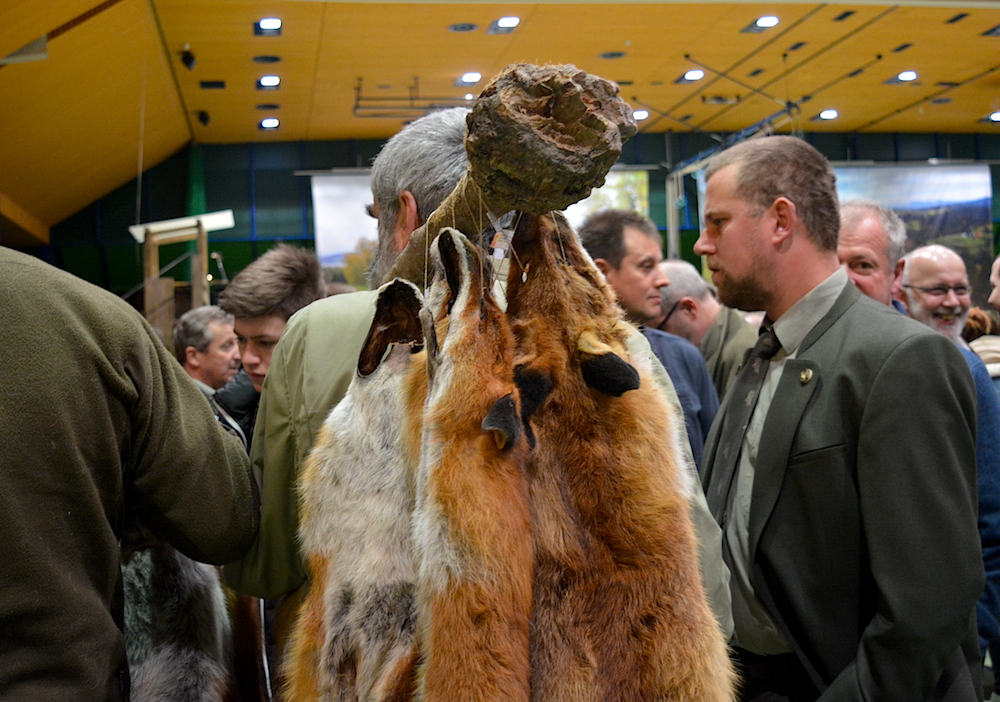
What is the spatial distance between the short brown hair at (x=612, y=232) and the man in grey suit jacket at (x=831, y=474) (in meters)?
1.65

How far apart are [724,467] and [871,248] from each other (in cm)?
146

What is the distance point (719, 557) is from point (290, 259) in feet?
6.68

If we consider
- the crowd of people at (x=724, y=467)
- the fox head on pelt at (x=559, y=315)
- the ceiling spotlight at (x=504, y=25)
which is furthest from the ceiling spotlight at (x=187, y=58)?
the fox head on pelt at (x=559, y=315)

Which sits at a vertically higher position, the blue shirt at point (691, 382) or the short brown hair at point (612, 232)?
the short brown hair at point (612, 232)

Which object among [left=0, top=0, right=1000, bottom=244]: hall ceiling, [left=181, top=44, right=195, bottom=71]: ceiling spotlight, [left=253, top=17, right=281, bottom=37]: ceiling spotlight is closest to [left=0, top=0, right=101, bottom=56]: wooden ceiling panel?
[left=0, top=0, right=1000, bottom=244]: hall ceiling

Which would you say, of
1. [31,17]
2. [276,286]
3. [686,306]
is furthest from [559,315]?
[31,17]

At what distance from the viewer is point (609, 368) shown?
3.79 feet

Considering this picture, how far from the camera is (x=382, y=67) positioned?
1175 centimetres

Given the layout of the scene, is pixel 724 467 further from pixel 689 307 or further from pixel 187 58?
pixel 187 58

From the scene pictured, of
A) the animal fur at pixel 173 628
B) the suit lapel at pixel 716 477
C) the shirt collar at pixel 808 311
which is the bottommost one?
the animal fur at pixel 173 628

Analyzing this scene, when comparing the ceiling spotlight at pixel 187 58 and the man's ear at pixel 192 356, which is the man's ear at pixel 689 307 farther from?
the ceiling spotlight at pixel 187 58

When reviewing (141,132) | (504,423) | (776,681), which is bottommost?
(776,681)

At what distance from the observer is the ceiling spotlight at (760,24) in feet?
34.7

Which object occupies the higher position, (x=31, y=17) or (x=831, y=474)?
(x=31, y=17)
